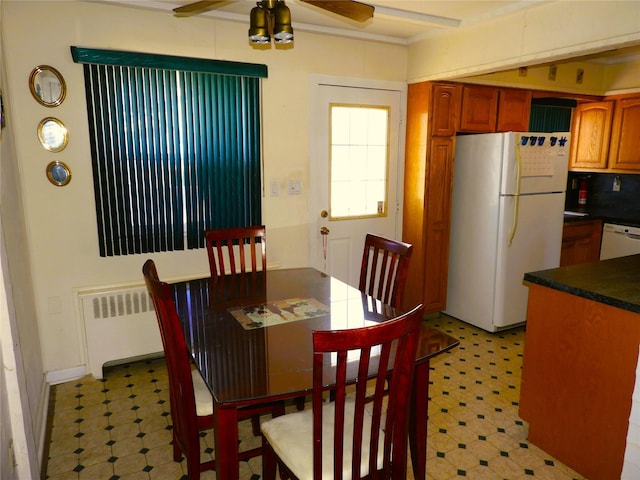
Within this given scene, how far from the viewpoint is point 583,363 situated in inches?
83.0

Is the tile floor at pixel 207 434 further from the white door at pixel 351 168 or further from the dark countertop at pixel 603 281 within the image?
the white door at pixel 351 168

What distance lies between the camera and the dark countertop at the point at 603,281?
1972 mm

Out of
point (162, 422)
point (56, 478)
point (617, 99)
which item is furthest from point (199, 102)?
point (617, 99)

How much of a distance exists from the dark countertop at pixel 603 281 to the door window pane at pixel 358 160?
177 centimetres

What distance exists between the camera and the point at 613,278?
2.26 m

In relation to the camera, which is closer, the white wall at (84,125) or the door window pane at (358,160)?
the white wall at (84,125)

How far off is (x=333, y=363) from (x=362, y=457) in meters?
0.33

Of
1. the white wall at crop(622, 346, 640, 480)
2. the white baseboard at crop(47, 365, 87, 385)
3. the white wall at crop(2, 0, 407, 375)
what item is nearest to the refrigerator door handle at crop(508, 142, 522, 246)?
the white wall at crop(2, 0, 407, 375)

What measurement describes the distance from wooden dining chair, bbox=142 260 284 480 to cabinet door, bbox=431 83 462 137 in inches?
105

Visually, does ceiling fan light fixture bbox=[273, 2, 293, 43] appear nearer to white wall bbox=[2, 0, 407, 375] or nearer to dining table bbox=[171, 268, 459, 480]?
dining table bbox=[171, 268, 459, 480]

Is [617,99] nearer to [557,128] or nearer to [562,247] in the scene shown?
[557,128]

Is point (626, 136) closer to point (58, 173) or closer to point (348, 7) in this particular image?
point (348, 7)

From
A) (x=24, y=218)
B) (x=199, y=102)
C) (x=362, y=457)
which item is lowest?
(x=362, y=457)

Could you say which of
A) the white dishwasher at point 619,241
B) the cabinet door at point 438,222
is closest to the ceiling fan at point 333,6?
the cabinet door at point 438,222
